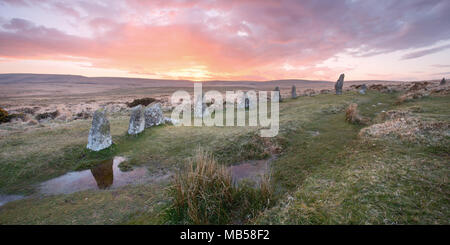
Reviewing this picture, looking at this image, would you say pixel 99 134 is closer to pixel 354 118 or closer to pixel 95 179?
pixel 95 179

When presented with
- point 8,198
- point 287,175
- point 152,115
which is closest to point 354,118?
point 287,175

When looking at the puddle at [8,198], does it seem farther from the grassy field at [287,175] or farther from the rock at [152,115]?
the rock at [152,115]

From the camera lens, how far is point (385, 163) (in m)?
5.89

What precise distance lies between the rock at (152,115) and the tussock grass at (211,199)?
1015cm

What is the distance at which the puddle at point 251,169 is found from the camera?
6.99m

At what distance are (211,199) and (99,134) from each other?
8.16 m

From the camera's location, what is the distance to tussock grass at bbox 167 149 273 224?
4430 mm

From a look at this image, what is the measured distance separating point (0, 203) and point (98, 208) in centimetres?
360

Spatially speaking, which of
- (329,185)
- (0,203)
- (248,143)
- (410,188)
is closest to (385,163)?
(410,188)

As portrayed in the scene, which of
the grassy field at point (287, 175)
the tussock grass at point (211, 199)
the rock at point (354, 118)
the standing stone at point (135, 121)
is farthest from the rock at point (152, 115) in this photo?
the rock at point (354, 118)

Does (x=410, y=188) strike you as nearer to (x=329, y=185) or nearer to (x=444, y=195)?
(x=444, y=195)

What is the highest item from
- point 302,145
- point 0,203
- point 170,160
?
point 302,145

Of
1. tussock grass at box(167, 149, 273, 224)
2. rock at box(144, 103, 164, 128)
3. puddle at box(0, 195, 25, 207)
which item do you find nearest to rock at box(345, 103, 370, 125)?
tussock grass at box(167, 149, 273, 224)
